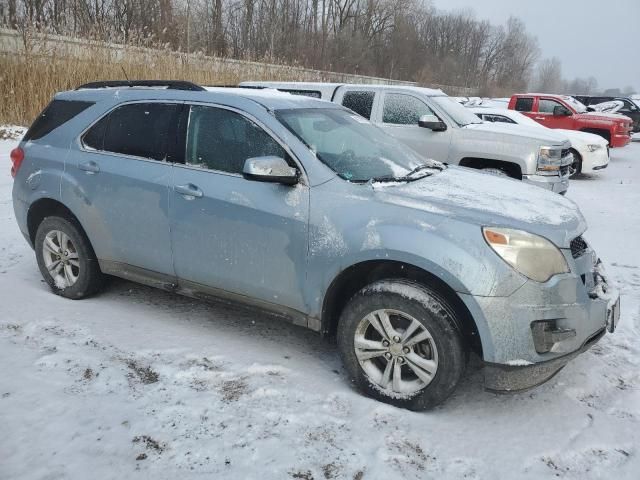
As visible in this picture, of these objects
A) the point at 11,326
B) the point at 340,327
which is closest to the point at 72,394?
the point at 11,326

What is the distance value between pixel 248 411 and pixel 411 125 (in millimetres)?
5942

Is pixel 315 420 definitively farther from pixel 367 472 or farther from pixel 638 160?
pixel 638 160

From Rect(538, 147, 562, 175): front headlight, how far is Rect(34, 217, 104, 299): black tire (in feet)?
19.7

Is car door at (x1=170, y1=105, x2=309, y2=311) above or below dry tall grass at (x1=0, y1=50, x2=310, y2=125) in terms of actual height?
below

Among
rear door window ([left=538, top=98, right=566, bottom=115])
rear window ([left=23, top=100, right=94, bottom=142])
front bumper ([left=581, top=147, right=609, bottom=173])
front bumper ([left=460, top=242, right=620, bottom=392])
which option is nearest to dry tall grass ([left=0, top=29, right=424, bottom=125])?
rear window ([left=23, top=100, right=94, bottom=142])

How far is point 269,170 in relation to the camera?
3.06m

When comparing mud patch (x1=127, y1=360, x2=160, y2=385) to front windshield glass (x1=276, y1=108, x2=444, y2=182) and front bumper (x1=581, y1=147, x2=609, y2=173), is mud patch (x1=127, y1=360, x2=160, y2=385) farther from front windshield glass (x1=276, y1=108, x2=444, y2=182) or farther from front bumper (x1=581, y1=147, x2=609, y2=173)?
front bumper (x1=581, y1=147, x2=609, y2=173)

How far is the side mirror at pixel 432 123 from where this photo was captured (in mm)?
7559

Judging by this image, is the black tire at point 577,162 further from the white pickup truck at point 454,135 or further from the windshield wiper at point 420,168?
the windshield wiper at point 420,168

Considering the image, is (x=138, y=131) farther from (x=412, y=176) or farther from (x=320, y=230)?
(x=412, y=176)

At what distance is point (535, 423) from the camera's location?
2904 millimetres

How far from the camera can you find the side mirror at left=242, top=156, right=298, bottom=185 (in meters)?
3.05

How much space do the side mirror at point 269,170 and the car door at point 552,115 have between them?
43.5 ft

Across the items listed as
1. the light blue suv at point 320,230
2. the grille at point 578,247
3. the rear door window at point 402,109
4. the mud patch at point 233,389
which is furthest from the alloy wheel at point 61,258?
the rear door window at point 402,109
